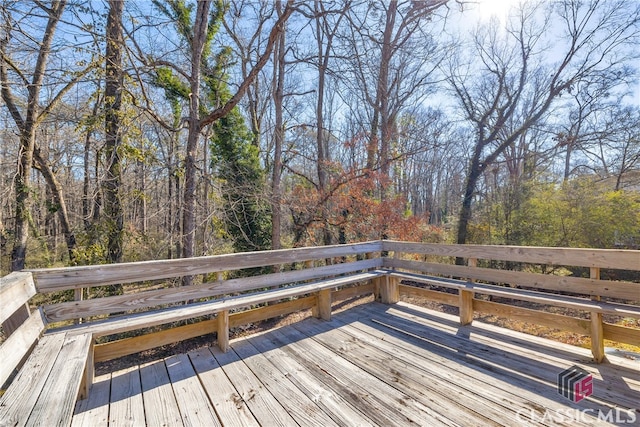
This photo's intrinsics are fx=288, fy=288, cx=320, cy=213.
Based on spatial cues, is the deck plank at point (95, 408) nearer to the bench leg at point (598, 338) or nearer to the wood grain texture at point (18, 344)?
the wood grain texture at point (18, 344)

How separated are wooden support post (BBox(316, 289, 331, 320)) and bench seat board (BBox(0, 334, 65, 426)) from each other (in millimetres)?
2352

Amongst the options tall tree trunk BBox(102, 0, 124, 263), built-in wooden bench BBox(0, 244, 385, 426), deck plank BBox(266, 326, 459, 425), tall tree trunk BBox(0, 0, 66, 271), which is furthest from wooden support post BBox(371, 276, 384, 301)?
tall tree trunk BBox(0, 0, 66, 271)

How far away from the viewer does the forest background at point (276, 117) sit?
13.6 ft

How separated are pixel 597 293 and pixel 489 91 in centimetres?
908

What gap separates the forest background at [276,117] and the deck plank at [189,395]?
2.15 metres

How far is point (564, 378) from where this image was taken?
211cm

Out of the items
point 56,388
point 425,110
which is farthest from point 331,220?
point 425,110

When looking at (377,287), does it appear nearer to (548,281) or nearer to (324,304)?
(324,304)

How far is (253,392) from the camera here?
201 centimetres

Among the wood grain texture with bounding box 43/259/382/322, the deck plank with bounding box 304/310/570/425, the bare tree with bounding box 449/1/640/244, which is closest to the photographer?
the deck plank with bounding box 304/310/570/425

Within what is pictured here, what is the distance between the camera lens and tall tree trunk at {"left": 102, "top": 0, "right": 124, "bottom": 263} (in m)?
4.05

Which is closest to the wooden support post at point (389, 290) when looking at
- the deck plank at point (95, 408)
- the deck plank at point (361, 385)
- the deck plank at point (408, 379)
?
the deck plank at point (408, 379)

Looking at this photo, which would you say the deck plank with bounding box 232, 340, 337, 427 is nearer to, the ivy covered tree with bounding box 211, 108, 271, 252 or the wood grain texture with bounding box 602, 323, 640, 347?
the wood grain texture with bounding box 602, 323, 640, 347

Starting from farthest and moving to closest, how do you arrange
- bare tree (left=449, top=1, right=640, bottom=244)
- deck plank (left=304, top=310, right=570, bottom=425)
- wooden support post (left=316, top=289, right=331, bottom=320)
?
bare tree (left=449, top=1, right=640, bottom=244), wooden support post (left=316, top=289, right=331, bottom=320), deck plank (left=304, top=310, right=570, bottom=425)
